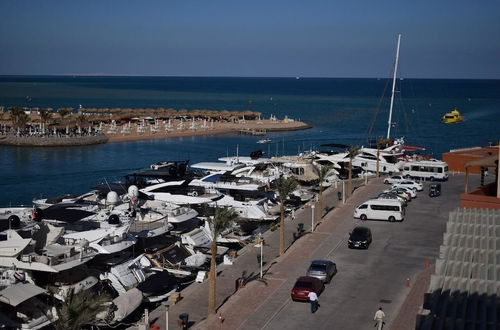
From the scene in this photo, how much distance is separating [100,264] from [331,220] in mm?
11888

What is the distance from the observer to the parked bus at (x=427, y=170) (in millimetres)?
41969

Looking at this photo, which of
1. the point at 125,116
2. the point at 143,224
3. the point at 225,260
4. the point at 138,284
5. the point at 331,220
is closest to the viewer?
the point at 138,284

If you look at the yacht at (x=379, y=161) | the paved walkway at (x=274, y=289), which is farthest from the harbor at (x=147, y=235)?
the yacht at (x=379, y=161)

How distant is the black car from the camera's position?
25.6 metres

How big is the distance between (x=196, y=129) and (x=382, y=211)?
64562 millimetres

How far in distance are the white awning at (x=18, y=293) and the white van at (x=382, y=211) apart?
1625 centimetres

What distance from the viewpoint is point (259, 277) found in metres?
22.2

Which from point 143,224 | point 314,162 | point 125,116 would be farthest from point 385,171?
point 125,116

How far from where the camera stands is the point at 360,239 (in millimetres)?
25703

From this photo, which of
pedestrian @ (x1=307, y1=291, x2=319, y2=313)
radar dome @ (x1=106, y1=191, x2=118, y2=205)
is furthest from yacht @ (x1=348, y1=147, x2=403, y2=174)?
pedestrian @ (x1=307, y1=291, x2=319, y2=313)

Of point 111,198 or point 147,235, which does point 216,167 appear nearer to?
point 111,198

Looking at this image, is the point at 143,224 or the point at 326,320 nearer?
the point at 326,320

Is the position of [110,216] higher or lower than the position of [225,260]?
higher

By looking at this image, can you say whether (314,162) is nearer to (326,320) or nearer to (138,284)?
(138,284)
